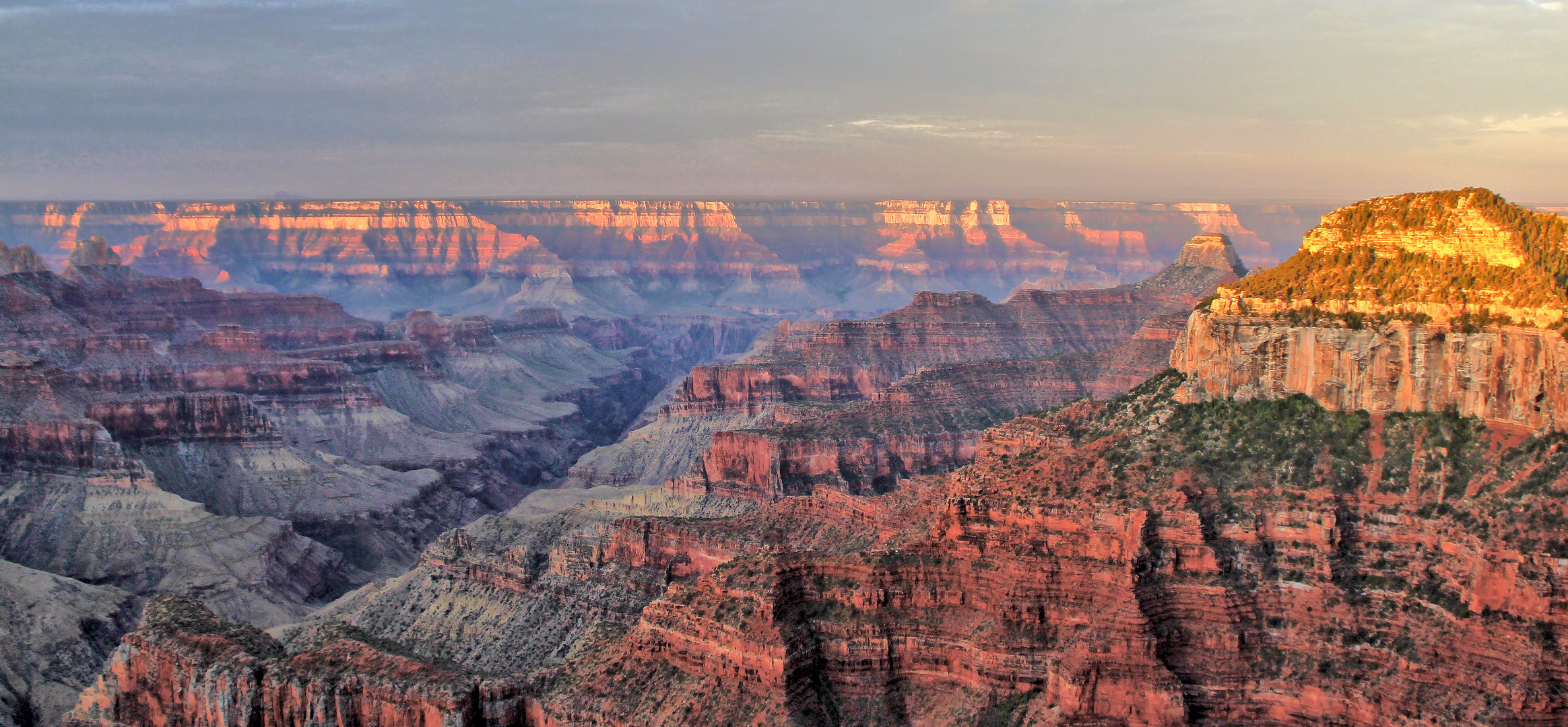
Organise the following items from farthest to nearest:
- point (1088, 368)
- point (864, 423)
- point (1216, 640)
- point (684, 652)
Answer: point (1088, 368) < point (864, 423) < point (684, 652) < point (1216, 640)

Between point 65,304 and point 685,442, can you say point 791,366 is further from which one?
point 65,304

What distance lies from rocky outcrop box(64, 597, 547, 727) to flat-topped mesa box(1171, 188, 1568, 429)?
27.3 metres

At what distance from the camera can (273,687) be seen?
4800 centimetres

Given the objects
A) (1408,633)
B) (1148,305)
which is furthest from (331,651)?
(1148,305)

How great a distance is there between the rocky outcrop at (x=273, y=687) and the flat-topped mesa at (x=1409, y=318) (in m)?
27.3

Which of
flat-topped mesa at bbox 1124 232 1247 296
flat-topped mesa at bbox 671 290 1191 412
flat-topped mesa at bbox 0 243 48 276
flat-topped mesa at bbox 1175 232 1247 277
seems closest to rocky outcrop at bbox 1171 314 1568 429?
flat-topped mesa at bbox 671 290 1191 412

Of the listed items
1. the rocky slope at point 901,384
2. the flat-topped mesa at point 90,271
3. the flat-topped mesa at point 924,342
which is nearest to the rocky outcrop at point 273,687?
the rocky slope at point 901,384

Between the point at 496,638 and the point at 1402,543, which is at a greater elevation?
the point at 1402,543

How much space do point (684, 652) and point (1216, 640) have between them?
55.7 ft

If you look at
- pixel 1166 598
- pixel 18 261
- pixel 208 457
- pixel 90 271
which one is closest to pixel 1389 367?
pixel 1166 598

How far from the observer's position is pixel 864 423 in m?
100

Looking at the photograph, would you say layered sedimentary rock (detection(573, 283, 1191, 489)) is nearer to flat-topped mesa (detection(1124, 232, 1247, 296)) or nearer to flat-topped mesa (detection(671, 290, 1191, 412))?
flat-topped mesa (detection(671, 290, 1191, 412))

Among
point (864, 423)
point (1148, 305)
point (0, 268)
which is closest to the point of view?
point (864, 423)

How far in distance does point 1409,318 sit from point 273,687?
4021cm
